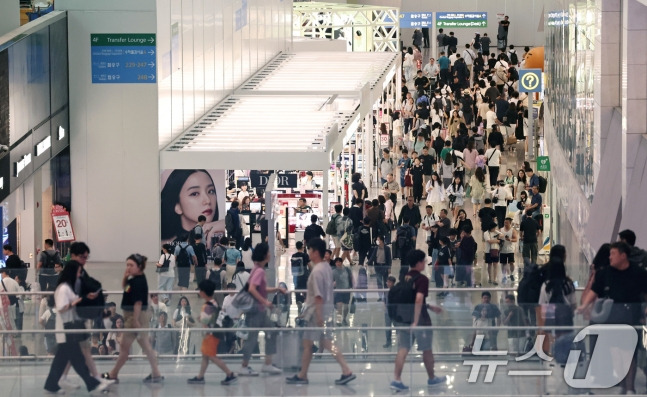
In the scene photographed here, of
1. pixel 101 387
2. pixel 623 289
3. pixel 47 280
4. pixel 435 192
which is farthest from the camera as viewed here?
pixel 435 192

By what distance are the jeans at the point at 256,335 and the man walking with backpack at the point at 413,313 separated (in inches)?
44.0

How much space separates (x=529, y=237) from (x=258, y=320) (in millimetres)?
10100

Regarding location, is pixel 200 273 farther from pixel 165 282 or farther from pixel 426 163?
pixel 426 163

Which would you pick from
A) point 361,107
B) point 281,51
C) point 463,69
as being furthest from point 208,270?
point 463,69

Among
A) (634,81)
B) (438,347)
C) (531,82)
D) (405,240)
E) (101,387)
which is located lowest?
(101,387)

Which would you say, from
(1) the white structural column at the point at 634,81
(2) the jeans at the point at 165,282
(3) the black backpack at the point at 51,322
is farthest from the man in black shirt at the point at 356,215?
(3) the black backpack at the point at 51,322

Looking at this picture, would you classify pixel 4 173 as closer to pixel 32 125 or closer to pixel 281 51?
pixel 32 125

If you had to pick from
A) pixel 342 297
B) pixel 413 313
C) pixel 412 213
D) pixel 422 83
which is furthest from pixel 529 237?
pixel 422 83

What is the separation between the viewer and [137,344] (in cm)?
1431

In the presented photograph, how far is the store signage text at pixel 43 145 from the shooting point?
76.9ft

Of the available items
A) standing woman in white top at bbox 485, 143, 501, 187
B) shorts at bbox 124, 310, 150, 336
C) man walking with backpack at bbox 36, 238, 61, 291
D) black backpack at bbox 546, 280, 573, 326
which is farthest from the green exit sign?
shorts at bbox 124, 310, 150, 336

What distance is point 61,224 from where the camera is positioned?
976 inches

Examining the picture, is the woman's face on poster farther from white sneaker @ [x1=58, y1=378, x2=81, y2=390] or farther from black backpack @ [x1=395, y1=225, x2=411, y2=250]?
white sneaker @ [x1=58, y1=378, x2=81, y2=390]

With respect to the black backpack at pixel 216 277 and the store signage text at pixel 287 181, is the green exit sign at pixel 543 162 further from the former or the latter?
the black backpack at pixel 216 277
